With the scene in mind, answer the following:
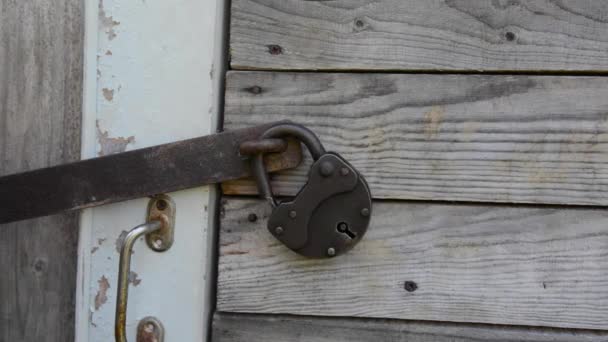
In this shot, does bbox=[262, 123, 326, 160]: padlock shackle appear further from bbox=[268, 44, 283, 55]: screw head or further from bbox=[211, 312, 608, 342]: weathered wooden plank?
bbox=[211, 312, 608, 342]: weathered wooden plank

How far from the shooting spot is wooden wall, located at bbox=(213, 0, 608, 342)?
71cm

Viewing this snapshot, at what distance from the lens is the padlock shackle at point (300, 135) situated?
2.30 ft

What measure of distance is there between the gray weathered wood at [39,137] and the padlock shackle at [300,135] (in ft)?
1.14

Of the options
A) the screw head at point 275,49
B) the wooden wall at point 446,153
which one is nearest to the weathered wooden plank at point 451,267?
the wooden wall at point 446,153

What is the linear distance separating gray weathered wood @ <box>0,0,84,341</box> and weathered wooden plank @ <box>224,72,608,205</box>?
33 cm

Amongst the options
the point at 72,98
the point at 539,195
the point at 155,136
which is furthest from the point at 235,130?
the point at 539,195

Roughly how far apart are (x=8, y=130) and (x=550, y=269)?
844 millimetres

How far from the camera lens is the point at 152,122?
747 millimetres

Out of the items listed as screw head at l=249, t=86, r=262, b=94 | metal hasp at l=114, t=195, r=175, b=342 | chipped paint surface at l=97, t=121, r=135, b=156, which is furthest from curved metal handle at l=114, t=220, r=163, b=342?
screw head at l=249, t=86, r=262, b=94

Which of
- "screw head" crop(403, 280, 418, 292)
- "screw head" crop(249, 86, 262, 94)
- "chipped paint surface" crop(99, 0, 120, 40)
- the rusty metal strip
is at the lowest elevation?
"screw head" crop(403, 280, 418, 292)

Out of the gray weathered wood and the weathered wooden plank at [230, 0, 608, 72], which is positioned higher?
the weathered wooden plank at [230, 0, 608, 72]

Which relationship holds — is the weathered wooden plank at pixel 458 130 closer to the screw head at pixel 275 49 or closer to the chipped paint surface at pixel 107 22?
the screw head at pixel 275 49

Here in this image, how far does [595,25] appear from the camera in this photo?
0.70 m

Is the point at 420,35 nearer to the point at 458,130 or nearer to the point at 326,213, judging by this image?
the point at 458,130
